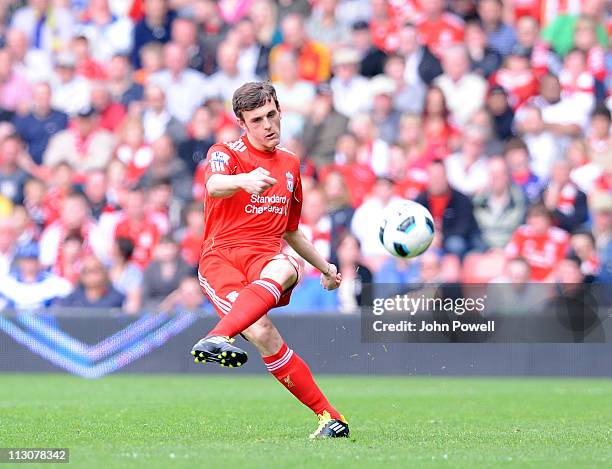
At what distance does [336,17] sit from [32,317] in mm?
7011

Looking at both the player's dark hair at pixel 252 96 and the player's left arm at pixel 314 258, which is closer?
the player's dark hair at pixel 252 96

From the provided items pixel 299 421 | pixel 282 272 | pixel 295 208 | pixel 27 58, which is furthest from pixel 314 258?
pixel 27 58

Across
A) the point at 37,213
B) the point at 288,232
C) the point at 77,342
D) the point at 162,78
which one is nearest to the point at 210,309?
the point at 77,342

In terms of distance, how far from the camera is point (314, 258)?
8.73 metres

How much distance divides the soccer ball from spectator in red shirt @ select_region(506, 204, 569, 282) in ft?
19.7

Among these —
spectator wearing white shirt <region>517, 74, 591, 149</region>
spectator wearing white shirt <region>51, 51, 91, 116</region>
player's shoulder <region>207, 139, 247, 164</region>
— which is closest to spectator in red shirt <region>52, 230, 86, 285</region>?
spectator wearing white shirt <region>51, 51, 91, 116</region>

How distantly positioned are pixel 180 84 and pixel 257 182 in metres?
12.1

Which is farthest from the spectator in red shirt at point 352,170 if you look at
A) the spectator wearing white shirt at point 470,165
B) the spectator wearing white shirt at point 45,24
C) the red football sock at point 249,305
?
the red football sock at point 249,305

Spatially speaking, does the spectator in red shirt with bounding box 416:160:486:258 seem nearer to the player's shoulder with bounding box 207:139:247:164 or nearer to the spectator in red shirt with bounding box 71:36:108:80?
the spectator in red shirt with bounding box 71:36:108:80

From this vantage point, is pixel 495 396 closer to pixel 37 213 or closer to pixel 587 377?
pixel 587 377

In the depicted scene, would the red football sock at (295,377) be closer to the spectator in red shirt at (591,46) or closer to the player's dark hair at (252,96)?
the player's dark hair at (252,96)

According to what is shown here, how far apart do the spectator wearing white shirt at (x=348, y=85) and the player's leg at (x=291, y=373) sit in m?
10.3

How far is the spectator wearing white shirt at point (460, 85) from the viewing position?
18.1 metres

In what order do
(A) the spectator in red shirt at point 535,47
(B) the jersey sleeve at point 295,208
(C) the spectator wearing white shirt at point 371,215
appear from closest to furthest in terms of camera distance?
(B) the jersey sleeve at point 295,208
(C) the spectator wearing white shirt at point 371,215
(A) the spectator in red shirt at point 535,47
